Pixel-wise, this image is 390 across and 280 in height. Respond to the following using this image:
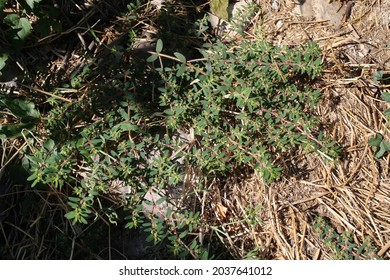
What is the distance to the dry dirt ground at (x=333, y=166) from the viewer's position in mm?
2744

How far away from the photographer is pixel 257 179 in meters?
2.85

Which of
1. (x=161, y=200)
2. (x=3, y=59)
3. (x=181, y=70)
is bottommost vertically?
(x=161, y=200)

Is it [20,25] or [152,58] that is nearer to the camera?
[152,58]

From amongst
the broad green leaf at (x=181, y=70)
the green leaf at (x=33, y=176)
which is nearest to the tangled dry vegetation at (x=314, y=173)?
the green leaf at (x=33, y=176)

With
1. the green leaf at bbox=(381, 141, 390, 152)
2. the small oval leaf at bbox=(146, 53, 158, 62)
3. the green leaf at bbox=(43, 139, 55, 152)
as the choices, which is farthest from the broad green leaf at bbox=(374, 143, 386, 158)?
the green leaf at bbox=(43, 139, 55, 152)

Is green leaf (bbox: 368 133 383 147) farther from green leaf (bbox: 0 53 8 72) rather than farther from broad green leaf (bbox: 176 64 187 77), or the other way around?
green leaf (bbox: 0 53 8 72)

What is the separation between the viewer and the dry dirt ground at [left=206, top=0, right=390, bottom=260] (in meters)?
2.74

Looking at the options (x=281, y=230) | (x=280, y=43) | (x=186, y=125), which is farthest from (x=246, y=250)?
(x=280, y=43)

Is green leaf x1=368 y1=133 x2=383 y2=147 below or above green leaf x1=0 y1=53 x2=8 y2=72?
below

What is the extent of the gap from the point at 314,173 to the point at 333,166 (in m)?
0.11

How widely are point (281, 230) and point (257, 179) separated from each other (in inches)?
11.1

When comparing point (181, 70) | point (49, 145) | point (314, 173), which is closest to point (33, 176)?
point (49, 145)

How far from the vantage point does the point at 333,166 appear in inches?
113

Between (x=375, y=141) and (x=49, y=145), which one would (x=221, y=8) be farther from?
(x=49, y=145)
